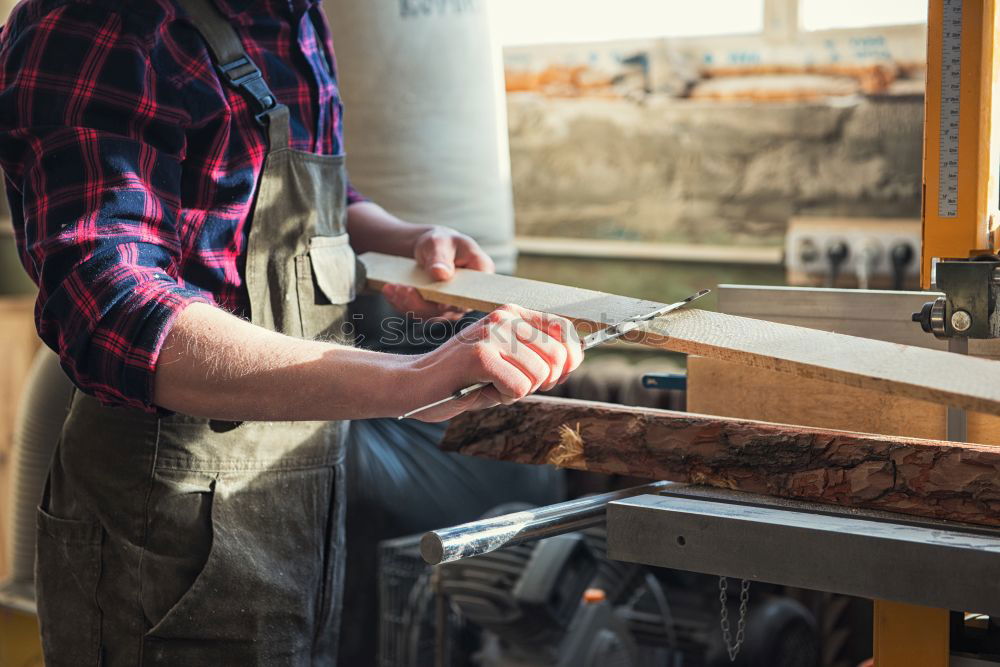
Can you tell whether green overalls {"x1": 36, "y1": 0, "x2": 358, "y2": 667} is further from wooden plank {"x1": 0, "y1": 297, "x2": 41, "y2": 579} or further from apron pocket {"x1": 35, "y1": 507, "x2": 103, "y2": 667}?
wooden plank {"x1": 0, "y1": 297, "x2": 41, "y2": 579}

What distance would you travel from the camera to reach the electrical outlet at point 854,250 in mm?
2773

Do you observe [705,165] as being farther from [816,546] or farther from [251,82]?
[816,546]

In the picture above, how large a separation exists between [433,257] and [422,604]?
922 mm

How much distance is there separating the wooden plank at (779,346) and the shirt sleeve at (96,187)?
0.52m

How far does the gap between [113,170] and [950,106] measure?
1.03 metres

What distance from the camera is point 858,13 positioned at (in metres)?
2.84

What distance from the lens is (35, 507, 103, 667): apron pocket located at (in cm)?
141

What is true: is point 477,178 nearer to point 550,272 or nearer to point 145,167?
point 550,272

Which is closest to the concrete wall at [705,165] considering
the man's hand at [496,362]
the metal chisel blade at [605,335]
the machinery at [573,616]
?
the machinery at [573,616]

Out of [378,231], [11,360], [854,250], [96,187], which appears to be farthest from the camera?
[11,360]

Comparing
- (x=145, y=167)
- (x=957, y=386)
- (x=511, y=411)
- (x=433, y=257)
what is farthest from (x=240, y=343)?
(x=957, y=386)

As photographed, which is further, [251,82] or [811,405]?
[811,405]

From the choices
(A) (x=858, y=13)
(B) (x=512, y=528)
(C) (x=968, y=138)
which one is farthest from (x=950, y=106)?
(A) (x=858, y=13)

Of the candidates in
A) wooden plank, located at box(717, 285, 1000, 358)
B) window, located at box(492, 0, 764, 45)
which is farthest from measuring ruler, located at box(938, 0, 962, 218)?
window, located at box(492, 0, 764, 45)
